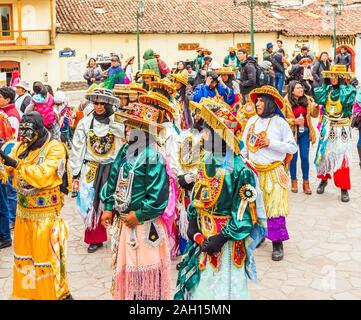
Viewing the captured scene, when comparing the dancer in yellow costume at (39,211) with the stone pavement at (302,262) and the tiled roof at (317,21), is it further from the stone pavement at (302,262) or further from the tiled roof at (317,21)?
the tiled roof at (317,21)

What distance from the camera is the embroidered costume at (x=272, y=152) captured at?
6.65 metres

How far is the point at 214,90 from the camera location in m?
11.1

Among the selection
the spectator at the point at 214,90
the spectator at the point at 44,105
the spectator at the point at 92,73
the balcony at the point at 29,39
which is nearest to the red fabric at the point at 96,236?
the spectator at the point at 44,105

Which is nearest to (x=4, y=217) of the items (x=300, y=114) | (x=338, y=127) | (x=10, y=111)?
(x=10, y=111)

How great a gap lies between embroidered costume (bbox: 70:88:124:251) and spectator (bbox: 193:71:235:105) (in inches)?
163

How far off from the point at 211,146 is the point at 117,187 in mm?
926

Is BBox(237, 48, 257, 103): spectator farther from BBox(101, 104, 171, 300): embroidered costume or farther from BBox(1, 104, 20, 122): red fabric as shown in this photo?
BBox(101, 104, 171, 300): embroidered costume

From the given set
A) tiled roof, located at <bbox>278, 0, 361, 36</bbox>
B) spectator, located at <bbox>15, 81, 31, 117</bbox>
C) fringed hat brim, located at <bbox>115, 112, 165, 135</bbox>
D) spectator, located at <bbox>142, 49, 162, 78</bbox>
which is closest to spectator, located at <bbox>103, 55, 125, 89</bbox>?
spectator, located at <bbox>142, 49, 162, 78</bbox>

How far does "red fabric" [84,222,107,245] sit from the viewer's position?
730 cm

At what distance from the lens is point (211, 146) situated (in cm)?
453

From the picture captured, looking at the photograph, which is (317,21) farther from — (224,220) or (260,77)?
(224,220)

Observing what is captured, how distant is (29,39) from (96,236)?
25122mm

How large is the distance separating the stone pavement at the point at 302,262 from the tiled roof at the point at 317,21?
102ft

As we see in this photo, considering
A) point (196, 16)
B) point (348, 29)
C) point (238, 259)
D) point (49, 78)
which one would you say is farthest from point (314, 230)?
point (348, 29)
